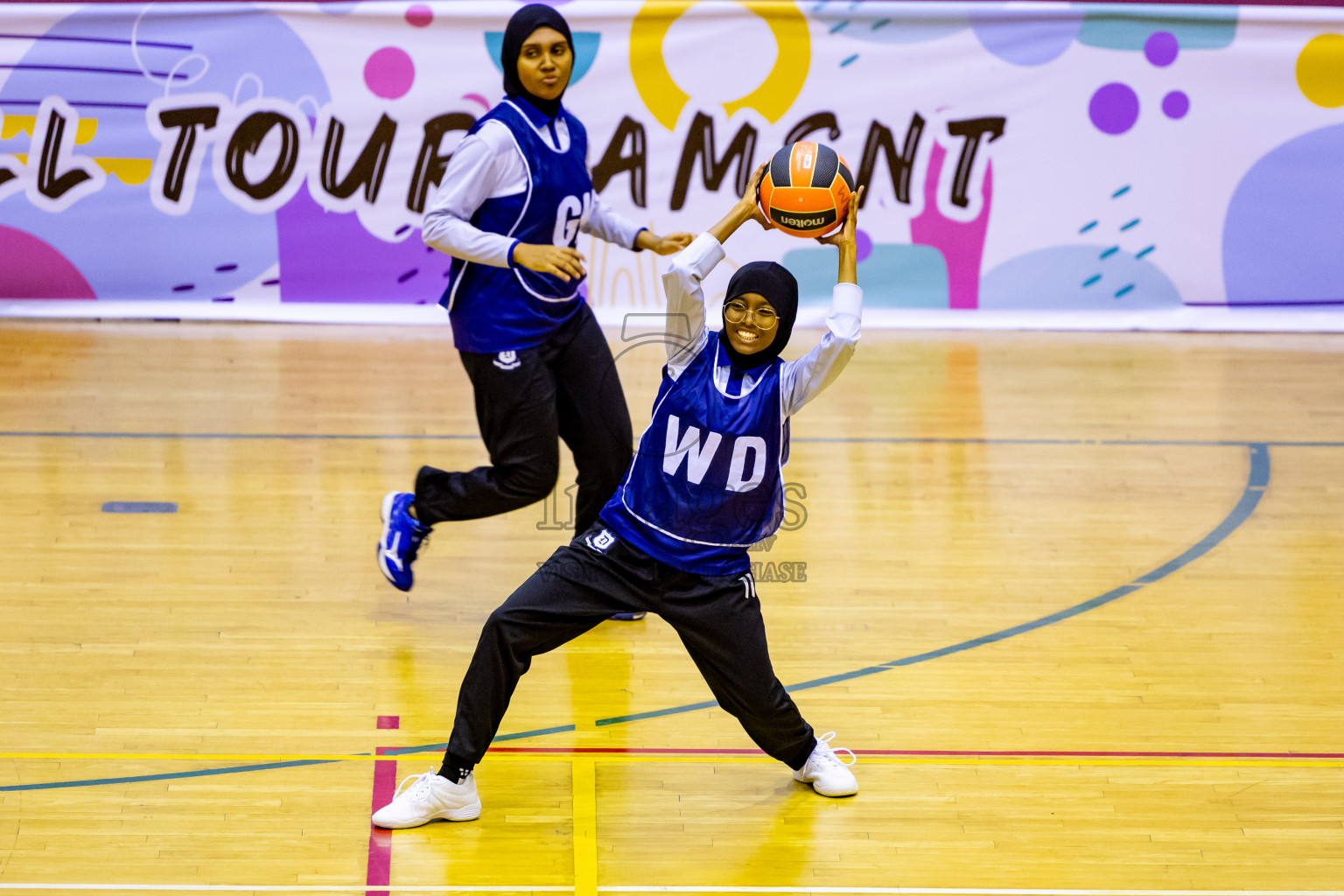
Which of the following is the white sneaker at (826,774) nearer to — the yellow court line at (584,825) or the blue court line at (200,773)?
the yellow court line at (584,825)

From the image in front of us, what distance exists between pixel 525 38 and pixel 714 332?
1.28m

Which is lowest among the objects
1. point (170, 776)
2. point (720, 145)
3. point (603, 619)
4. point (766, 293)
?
point (170, 776)

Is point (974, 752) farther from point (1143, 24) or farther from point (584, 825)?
point (1143, 24)

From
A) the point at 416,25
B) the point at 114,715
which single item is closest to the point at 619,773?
the point at 114,715

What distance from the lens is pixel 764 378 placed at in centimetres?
332

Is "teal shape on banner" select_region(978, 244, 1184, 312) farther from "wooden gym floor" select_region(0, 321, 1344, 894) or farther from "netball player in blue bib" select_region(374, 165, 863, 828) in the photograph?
"netball player in blue bib" select_region(374, 165, 863, 828)

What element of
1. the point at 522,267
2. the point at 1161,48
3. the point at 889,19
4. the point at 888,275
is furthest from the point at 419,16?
the point at 1161,48

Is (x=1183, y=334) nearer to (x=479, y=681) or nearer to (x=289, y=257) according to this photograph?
(x=289, y=257)

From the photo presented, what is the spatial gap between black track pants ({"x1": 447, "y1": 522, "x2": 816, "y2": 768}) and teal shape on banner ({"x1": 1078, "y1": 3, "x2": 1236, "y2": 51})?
227 inches

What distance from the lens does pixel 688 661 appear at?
435 cm

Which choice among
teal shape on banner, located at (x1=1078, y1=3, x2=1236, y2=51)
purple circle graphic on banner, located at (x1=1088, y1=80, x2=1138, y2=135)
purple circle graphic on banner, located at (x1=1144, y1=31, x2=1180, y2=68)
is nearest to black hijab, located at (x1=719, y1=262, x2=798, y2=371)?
purple circle graphic on banner, located at (x1=1088, y1=80, x2=1138, y2=135)

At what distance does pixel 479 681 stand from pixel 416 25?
5.45 meters

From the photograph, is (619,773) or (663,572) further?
(619,773)

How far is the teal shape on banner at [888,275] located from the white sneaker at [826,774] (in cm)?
472
